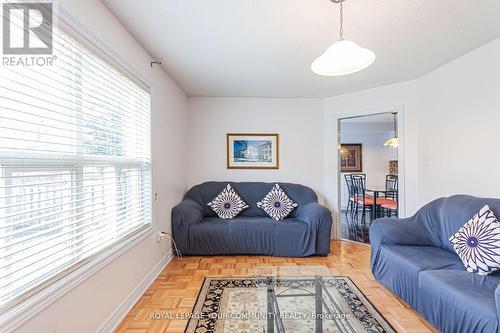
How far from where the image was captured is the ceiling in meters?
1.73

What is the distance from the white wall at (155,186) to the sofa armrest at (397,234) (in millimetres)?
2294

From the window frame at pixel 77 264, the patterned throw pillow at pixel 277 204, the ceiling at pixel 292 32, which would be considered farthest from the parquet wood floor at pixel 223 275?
the ceiling at pixel 292 32

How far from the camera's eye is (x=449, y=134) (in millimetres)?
2705

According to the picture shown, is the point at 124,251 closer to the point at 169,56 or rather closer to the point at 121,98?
the point at 121,98

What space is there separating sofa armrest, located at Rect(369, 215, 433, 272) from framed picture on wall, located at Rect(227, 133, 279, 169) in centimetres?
194

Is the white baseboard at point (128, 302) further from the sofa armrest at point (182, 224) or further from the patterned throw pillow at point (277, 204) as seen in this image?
the patterned throw pillow at point (277, 204)

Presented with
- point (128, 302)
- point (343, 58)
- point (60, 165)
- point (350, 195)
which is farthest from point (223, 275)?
point (350, 195)

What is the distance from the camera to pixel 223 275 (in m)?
2.68

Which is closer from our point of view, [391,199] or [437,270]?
[437,270]

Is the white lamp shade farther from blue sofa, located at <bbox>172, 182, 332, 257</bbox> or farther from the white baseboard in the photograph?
the white baseboard

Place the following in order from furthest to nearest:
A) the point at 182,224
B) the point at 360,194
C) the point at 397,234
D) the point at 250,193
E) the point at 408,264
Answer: the point at 360,194
the point at 250,193
the point at 182,224
the point at 397,234
the point at 408,264

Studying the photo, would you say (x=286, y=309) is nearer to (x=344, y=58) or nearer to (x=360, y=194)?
(x=344, y=58)

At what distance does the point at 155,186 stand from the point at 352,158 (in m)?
5.73

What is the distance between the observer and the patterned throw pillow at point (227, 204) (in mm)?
3607
